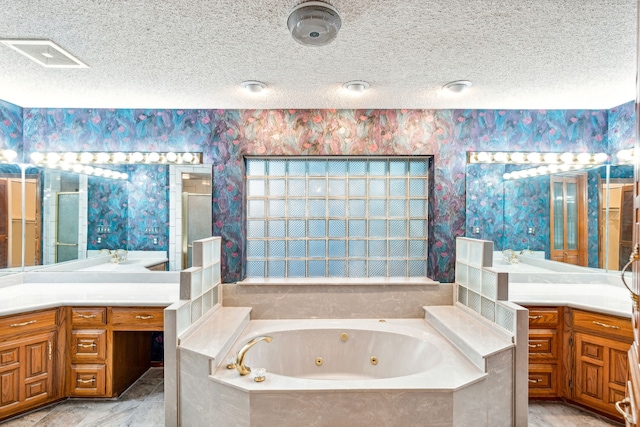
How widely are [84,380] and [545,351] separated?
138 inches

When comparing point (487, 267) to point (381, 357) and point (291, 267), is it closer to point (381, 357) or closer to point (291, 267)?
point (381, 357)

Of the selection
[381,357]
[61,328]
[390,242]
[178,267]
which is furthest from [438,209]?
[61,328]

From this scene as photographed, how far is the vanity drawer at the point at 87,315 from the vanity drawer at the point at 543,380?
3.30 m

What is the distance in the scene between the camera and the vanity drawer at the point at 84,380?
8.64ft

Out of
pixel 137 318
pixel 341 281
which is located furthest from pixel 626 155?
pixel 137 318

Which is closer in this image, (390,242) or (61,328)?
(61,328)

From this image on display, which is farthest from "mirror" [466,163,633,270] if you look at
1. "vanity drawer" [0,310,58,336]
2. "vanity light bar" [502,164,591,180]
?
"vanity drawer" [0,310,58,336]

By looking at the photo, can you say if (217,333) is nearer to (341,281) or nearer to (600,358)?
(341,281)

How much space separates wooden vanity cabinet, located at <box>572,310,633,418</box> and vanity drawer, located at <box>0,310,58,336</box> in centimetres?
388

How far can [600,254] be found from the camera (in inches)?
123

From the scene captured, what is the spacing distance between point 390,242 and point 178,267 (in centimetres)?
201

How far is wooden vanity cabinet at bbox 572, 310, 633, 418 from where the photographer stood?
2371 millimetres

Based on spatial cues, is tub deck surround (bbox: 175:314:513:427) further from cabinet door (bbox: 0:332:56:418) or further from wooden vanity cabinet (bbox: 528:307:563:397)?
cabinet door (bbox: 0:332:56:418)

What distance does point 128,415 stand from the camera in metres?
2.50
